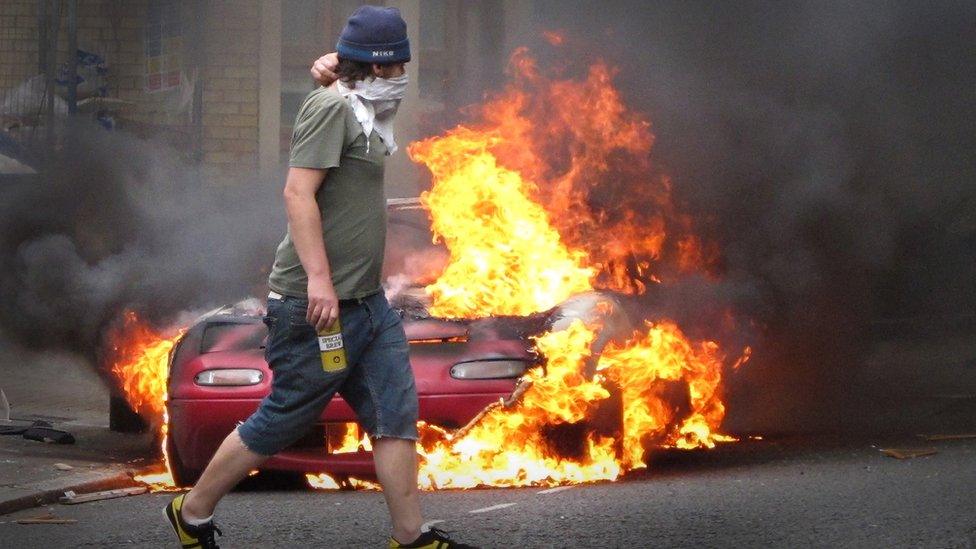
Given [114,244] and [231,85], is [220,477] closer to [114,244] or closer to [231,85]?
[114,244]

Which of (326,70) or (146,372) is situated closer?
(326,70)

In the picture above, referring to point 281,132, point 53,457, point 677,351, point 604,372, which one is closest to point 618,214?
point 677,351

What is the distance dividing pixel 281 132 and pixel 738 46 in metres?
5.44

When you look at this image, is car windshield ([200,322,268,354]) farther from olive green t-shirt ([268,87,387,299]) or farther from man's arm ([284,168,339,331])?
man's arm ([284,168,339,331])

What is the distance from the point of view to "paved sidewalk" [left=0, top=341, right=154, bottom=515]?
691cm

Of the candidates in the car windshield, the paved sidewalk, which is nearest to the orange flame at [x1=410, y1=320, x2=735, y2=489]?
the car windshield

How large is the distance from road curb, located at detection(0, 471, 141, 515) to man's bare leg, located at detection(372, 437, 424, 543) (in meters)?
2.40

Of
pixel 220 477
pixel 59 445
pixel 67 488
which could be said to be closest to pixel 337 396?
pixel 67 488

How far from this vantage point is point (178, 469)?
6.73 m

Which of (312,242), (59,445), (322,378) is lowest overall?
(59,445)

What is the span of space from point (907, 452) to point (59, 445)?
4.47 m

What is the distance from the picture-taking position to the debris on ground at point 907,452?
7082 millimetres

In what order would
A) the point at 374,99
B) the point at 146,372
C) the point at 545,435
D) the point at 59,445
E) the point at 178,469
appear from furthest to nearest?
the point at 59,445, the point at 146,372, the point at 178,469, the point at 545,435, the point at 374,99

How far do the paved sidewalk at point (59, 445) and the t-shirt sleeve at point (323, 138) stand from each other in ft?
8.49
